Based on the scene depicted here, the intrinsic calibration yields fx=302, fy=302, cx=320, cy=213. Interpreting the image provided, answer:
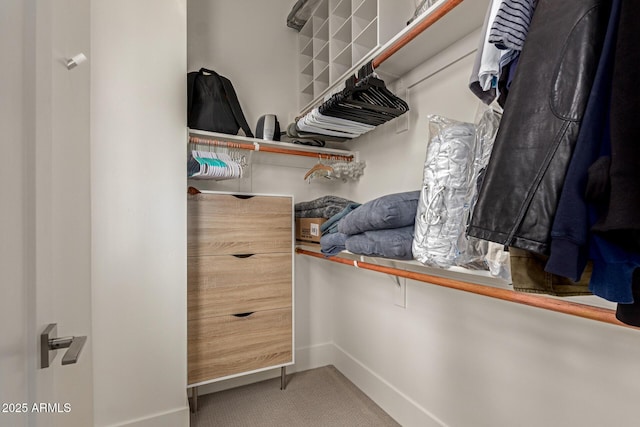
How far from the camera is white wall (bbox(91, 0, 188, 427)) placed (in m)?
1.43

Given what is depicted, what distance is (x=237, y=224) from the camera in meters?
1.77

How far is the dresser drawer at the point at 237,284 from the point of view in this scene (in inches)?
65.7

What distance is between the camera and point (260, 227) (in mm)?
1827

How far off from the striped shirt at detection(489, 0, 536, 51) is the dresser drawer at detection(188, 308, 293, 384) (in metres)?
1.69

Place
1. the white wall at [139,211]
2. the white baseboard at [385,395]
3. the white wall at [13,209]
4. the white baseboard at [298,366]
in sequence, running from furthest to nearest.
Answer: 1. the white baseboard at [298,366]
2. the white baseboard at [385,395]
3. the white wall at [139,211]
4. the white wall at [13,209]

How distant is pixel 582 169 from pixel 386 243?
27.2 inches

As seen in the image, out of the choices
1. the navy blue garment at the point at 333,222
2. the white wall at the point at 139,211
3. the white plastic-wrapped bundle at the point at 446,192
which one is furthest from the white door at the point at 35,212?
the navy blue garment at the point at 333,222

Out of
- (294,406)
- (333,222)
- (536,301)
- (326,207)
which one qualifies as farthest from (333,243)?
(294,406)

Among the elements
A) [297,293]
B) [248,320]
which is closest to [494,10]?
[248,320]

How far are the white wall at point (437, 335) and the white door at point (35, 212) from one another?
53.8 inches

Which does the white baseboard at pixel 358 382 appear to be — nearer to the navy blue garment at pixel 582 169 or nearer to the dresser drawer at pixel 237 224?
the dresser drawer at pixel 237 224

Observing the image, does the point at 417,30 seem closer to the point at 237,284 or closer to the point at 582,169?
the point at 582,169

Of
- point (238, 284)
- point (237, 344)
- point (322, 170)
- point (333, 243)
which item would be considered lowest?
point (237, 344)

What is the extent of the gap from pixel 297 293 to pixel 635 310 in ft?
6.57
